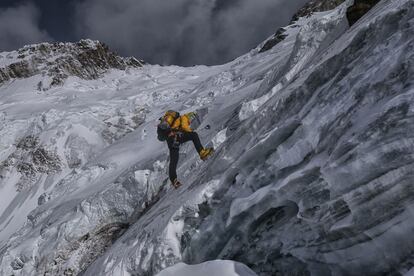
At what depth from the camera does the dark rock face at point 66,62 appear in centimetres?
9794

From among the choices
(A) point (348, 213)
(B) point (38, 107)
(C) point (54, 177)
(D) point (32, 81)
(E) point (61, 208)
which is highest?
(D) point (32, 81)

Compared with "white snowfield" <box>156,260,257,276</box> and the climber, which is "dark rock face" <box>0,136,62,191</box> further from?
"white snowfield" <box>156,260,257,276</box>

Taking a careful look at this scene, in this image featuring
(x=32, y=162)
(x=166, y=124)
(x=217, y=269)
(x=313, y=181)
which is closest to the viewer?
(x=313, y=181)

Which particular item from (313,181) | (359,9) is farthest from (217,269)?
(359,9)

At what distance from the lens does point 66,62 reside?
328 ft

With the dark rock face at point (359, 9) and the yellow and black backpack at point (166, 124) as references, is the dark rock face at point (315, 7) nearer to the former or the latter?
the dark rock face at point (359, 9)

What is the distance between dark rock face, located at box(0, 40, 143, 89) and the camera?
321 feet

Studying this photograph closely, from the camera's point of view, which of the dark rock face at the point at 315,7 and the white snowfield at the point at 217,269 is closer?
the white snowfield at the point at 217,269

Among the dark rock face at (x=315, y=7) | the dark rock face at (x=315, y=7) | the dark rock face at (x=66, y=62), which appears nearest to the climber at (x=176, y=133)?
the dark rock face at (x=315, y=7)

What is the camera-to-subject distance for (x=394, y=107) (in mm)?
5238

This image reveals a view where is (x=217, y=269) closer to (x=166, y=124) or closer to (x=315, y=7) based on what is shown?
(x=166, y=124)

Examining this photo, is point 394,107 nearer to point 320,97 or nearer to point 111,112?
point 320,97

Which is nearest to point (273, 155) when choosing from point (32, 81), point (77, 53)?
point (32, 81)

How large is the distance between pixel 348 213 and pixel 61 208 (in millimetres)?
17563
